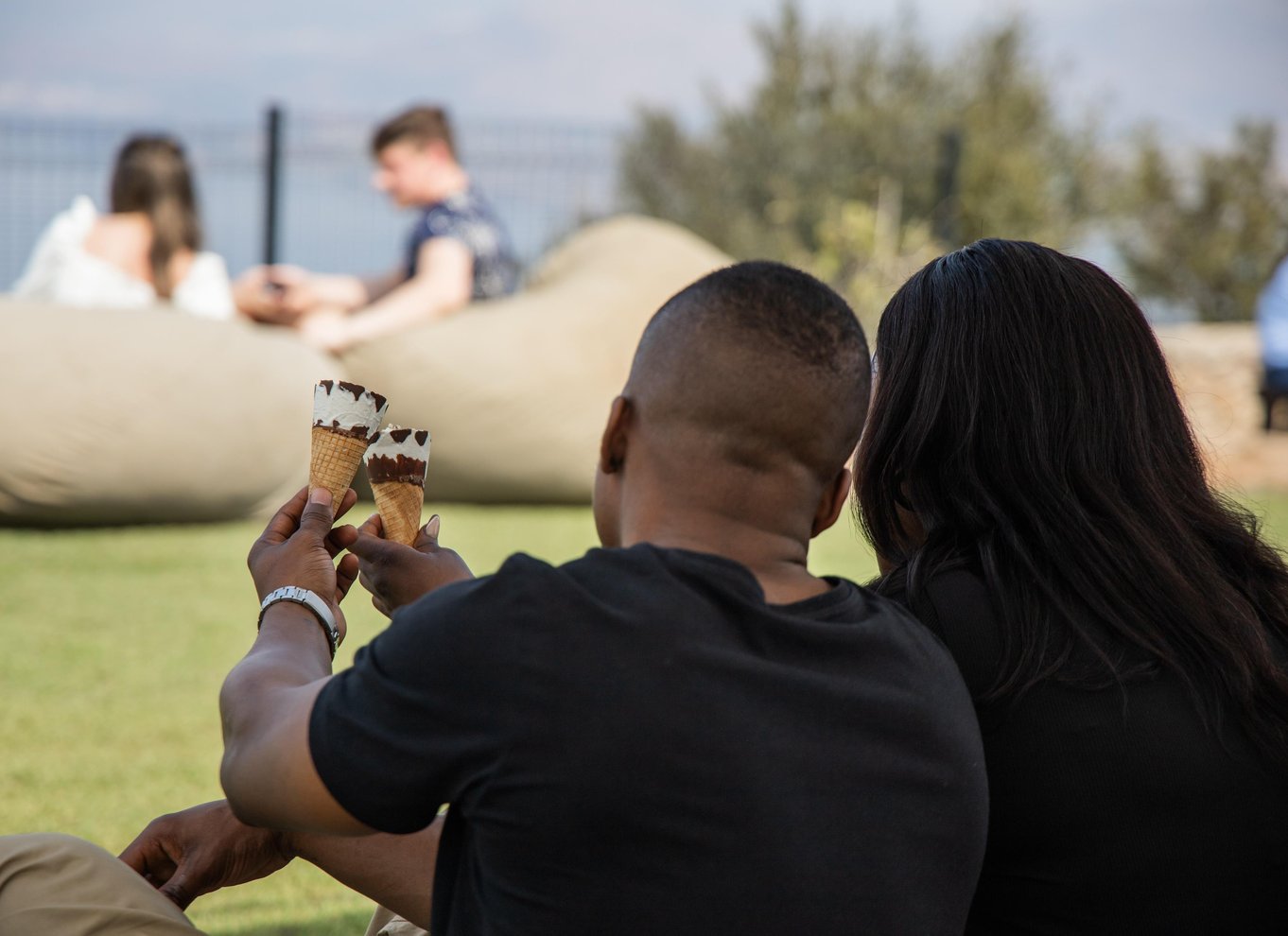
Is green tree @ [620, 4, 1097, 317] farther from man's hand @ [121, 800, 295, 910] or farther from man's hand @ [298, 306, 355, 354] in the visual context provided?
man's hand @ [121, 800, 295, 910]

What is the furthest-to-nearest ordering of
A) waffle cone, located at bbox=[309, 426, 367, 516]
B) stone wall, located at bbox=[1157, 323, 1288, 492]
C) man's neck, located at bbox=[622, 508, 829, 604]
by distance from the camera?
stone wall, located at bbox=[1157, 323, 1288, 492]
waffle cone, located at bbox=[309, 426, 367, 516]
man's neck, located at bbox=[622, 508, 829, 604]

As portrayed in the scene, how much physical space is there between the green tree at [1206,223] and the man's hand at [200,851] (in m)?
20.5

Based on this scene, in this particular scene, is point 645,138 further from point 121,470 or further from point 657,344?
point 657,344

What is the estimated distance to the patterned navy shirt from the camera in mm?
6797

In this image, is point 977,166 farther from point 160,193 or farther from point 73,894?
point 73,894

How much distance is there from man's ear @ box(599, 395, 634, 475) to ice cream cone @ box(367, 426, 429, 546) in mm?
403

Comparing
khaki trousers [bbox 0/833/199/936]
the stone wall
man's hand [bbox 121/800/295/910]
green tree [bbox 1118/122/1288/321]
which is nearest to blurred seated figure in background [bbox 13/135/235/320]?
man's hand [bbox 121/800/295/910]

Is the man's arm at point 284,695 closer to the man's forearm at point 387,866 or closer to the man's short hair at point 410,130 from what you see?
the man's forearm at point 387,866

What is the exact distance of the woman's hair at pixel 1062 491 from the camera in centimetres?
136

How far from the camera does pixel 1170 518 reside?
1.47 meters

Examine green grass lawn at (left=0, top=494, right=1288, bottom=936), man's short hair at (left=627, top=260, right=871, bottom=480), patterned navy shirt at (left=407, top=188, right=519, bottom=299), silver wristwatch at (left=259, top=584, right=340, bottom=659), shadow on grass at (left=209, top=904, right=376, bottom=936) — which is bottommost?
green grass lawn at (left=0, top=494, right=1288, bottom=936)

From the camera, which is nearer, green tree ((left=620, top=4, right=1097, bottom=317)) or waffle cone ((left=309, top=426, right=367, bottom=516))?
waffle cone ((left=309, top=426, right=367, bottom=516))

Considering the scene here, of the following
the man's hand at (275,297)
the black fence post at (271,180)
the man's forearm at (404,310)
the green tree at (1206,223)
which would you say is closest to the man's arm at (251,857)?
the man's forearm at (404,310)

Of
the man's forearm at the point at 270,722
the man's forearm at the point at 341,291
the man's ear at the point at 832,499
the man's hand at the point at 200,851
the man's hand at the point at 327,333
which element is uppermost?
the man's ear at the point at 832,499
